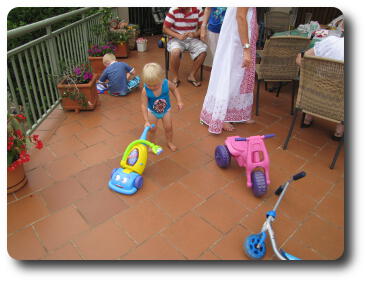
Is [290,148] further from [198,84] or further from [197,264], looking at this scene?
[198,84]

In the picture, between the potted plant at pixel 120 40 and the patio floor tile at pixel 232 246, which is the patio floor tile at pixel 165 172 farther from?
the potted plant at pixel 120 40

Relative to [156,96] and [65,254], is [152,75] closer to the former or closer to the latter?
[156,96]

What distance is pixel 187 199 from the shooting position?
235 centimetres

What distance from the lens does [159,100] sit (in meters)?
2.73

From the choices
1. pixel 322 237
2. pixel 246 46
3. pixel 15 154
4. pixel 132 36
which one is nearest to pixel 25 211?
pixel 15 154

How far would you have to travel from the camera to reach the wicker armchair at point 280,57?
11.3ft

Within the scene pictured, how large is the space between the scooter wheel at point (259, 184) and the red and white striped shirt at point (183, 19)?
10.6ft

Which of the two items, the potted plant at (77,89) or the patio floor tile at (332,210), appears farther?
the potted plant at (77,89)

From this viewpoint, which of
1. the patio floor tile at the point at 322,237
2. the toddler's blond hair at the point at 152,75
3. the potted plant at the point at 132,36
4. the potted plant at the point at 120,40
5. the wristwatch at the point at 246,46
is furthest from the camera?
the potted plant at the point at 132,36

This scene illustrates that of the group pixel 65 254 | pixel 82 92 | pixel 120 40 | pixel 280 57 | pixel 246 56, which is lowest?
pixel 65 254

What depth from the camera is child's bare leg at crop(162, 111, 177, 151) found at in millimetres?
2883

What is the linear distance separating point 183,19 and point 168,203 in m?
3.40

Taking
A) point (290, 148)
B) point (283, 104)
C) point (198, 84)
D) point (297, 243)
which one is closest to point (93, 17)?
point (198, 84)

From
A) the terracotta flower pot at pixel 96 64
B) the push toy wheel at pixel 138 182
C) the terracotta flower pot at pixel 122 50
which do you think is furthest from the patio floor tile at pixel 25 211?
the terracotta flower pot at pixel 122 50
